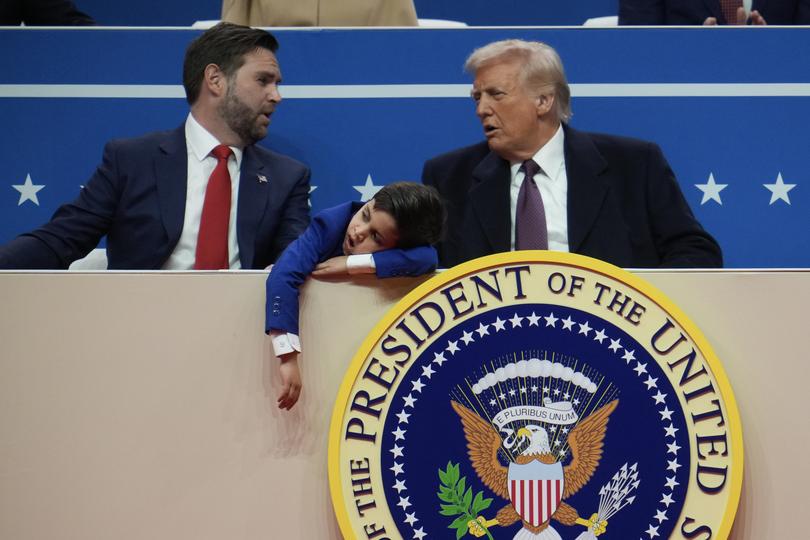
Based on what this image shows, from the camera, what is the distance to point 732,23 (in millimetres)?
3732

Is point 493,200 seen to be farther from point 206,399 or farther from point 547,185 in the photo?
point 206,399

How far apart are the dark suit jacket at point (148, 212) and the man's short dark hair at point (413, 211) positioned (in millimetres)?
640

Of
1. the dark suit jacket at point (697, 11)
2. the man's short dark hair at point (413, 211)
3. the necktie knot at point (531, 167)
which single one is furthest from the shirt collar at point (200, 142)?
the dark suit jacket at point (697, 11)

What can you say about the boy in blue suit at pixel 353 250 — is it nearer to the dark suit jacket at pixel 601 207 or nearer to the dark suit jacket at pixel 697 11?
the dark suit jacket at pixel 601 207

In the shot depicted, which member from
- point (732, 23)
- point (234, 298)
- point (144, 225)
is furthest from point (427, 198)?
point (732, 23)

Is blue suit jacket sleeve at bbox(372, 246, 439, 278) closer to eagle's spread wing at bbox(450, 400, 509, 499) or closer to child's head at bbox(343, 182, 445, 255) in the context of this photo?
child's head at bbox(343, 182, 445, 255)

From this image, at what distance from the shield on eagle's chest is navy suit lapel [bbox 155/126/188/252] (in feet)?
3.80

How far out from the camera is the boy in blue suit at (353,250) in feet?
6.13

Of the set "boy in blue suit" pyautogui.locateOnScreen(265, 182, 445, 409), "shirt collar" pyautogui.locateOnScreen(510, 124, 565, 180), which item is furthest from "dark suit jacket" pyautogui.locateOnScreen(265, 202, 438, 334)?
"shirt collar" pyautogui.locateOnScreen(510, 124, 565, 180)

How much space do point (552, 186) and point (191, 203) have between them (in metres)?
0.83

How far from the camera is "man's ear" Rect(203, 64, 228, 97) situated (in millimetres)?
2998

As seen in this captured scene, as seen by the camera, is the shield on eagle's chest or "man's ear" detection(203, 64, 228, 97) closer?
the shield on eagle's chest

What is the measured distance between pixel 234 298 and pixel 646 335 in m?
0.66

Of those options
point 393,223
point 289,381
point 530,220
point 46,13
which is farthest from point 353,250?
point 46,13
